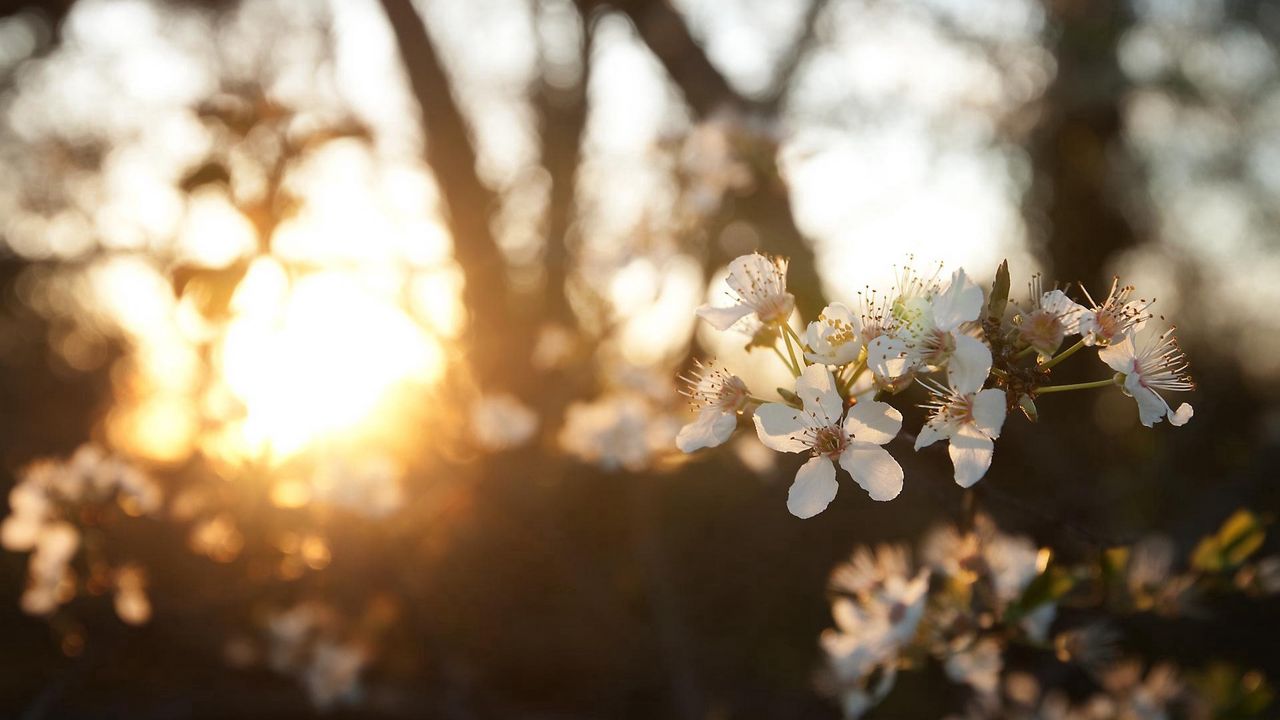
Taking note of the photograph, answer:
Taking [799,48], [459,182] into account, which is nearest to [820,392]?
[459,182]

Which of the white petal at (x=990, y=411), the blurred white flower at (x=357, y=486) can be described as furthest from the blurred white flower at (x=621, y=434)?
the white petal at (x=990, y=411)

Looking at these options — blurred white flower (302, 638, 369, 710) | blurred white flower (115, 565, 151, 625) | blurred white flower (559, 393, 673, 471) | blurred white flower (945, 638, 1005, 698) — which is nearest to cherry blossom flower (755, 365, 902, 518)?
blurred white flower (945, 638, 1005, 698)

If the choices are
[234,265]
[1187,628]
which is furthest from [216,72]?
[1187,628]

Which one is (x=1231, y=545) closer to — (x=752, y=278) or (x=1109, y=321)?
(x=1109, y=321)

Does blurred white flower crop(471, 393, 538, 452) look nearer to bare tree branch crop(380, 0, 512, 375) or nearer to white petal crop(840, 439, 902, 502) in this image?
bare tree branch crop(380, 0, 512, 375)

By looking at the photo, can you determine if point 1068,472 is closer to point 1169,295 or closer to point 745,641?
point 745,641
